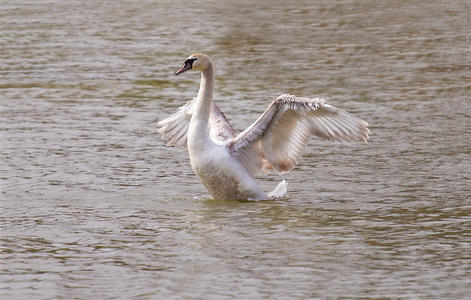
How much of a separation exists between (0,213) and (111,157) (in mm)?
2419

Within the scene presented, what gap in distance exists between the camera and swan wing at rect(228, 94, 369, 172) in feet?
30.1

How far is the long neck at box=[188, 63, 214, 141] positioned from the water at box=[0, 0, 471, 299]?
0.69 metres

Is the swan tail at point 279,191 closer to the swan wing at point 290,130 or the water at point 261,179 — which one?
the water at point 261,179

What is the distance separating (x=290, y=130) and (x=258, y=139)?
1.07 feet

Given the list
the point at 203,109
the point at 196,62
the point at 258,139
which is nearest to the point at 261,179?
the point at 258,139

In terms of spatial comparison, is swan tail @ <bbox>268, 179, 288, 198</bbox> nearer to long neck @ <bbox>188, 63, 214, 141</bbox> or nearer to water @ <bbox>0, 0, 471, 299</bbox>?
water @ <bbox>0, 0, 471, 299</bbox>

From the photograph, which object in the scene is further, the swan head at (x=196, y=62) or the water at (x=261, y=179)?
the swan head at (x=196, y=62)

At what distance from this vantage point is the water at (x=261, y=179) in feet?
23.0

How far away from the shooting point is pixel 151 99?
1478 centimetres

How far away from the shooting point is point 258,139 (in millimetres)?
9500

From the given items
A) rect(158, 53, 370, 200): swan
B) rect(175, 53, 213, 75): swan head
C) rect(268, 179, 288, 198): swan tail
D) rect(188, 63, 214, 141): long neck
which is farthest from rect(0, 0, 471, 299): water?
rect(175, 53, 213, 75): swan head

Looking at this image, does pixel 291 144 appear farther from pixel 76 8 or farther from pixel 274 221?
pixel 76 8

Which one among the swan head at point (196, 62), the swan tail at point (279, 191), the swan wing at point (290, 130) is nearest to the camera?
the swan wing at point (290, 130)

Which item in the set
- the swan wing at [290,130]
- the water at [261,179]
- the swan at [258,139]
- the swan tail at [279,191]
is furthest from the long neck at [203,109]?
the swan tail at [279,191]
